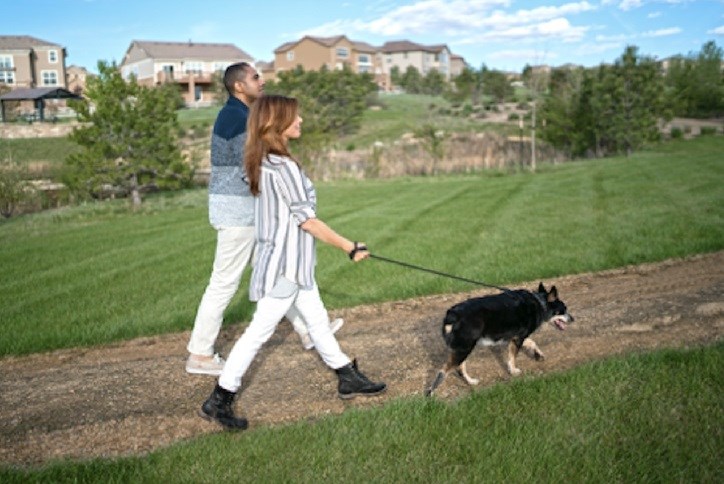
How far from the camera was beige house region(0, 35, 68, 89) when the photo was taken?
2869 inches

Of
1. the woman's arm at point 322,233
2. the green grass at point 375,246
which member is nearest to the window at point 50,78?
the green grass at point 375,246

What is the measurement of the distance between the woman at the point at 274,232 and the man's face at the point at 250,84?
3.80ft

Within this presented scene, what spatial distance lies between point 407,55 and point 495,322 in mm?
108731

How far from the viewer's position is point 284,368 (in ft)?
19.6

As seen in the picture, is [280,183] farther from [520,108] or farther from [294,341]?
[520,108]

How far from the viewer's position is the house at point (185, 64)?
73.6m

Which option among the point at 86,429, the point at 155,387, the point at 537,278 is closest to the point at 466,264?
the point at 537,278

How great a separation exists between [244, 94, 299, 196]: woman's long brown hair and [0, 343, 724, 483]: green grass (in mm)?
1911

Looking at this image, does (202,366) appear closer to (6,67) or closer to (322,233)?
(322,233)

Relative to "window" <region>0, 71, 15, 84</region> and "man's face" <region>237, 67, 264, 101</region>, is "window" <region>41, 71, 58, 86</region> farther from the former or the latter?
"man's face" <region>237, 67, 264, 101</region>

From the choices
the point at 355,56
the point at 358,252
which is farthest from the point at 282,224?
the point at 355,56

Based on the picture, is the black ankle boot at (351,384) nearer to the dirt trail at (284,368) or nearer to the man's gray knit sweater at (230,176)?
the dirt trail at (284,368)

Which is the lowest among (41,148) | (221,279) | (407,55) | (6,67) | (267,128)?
(221,279)

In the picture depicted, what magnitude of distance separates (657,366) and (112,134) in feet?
62.8
